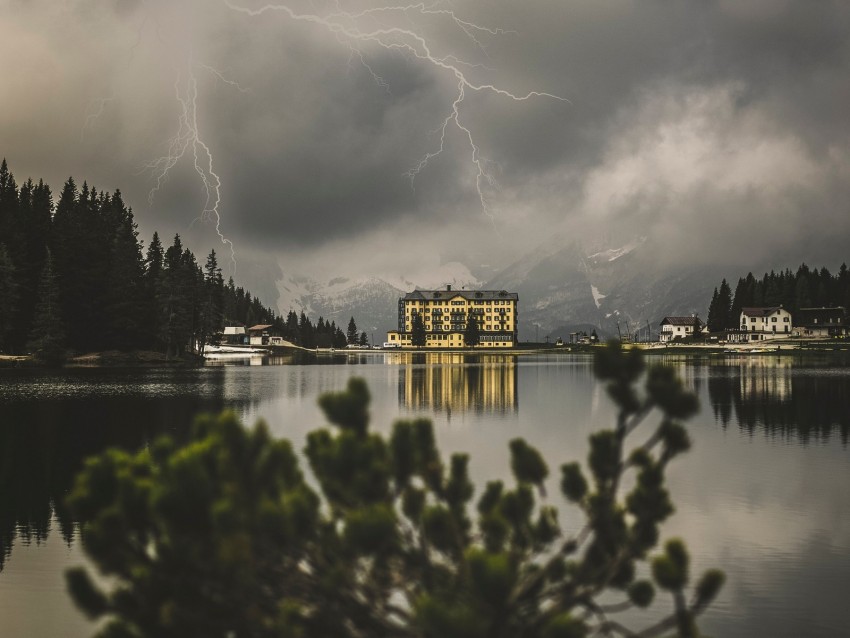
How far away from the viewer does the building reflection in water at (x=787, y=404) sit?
135ft

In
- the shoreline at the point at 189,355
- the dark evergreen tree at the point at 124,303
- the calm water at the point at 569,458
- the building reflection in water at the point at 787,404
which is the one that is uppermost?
the dark evergreen tree at the point at 124,303

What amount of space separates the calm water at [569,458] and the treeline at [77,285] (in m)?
31.2

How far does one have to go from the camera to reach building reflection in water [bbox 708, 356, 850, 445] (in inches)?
1614

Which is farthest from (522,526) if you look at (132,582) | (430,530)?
(132,582)

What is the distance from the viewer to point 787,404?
5412 centimetres

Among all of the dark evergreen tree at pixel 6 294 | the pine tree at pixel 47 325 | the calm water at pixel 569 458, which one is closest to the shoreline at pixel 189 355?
the pine tree at pixel 47 325

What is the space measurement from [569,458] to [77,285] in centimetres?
10447

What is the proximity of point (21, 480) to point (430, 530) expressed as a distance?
23469 mm

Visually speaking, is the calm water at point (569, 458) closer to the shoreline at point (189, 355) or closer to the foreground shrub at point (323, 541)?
the foreground shrub at point (323, 541)

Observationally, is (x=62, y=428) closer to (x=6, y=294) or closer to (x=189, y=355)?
(x=6, y=294)

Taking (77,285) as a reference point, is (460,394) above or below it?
below

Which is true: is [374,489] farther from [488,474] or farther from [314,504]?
[488,474]

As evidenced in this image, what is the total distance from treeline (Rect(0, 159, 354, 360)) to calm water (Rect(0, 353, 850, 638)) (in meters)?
31.2

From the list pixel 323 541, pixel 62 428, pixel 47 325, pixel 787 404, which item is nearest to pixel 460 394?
pixel 787 404
